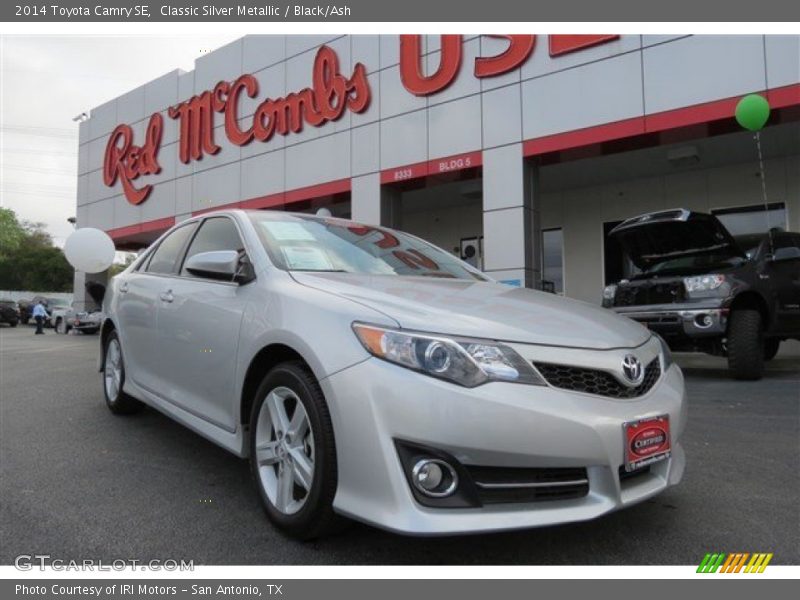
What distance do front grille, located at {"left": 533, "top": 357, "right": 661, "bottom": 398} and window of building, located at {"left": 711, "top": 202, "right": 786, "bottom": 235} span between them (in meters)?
10.5

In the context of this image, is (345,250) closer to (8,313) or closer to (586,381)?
(586,381)

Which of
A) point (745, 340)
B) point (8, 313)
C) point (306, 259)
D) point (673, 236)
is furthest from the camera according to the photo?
point (8, 313)

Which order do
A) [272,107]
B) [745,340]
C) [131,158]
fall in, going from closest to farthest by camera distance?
1. [745,340]
2. [272,107]
3. [131,158]

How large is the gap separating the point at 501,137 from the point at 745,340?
5.72 metres

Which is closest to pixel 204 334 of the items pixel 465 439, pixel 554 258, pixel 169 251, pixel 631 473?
pixel 169 251

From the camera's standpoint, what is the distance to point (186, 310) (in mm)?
3367

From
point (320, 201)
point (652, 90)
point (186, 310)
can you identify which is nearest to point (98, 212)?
point (320, 201)

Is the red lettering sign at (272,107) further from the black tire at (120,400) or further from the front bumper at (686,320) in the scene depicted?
the black tire at (120,400)

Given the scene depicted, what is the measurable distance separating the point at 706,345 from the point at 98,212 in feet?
65.9

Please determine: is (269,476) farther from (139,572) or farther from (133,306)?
(133,306)

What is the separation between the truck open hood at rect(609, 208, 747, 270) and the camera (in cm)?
672

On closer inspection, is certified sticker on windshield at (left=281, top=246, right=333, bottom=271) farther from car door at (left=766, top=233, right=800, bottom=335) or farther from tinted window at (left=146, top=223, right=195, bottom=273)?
car door at (left=766, top=233, right=800, bottom=335)

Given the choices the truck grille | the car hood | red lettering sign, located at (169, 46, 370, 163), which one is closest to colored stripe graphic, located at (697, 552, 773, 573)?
the car hood

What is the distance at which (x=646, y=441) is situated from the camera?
224 centimetres
